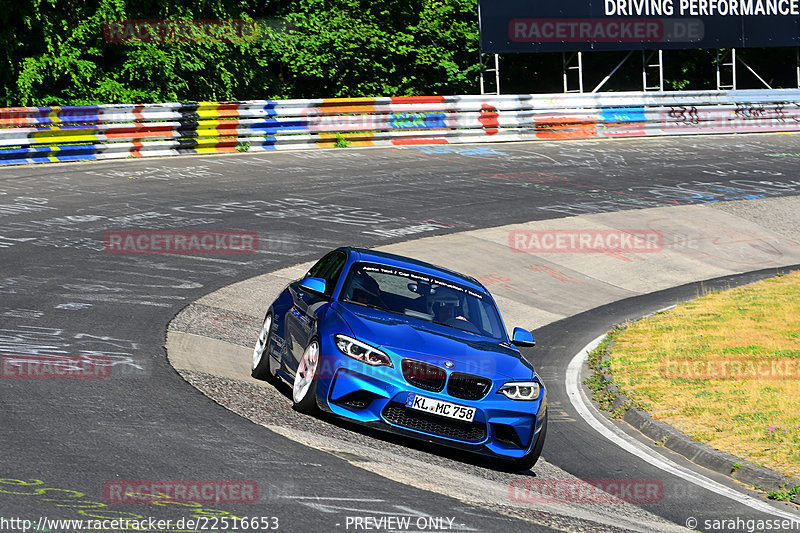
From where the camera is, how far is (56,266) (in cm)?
1502

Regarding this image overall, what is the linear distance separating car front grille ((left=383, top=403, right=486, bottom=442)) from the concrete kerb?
9.67 feet

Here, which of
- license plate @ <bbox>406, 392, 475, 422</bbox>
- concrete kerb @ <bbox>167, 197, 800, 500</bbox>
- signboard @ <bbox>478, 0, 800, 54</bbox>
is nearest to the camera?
license plate @ <bbox>406, 392, 475, 422</bbox>

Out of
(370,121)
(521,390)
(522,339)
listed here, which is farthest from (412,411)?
(370,121)

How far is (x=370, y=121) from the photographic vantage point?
1164 inches

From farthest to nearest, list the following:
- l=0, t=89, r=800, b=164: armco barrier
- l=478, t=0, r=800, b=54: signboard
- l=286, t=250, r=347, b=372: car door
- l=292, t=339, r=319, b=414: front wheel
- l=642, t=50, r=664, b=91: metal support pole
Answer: l=642, t=50, r=664, b=91: metal support pole
l=478, t=0, r=800, b=54: signboard
l=0, t=89, r=800, b=164: armco barrier
l=286, t=250, r=347, b=372: car door
l=292, t=339, r=319, b=414: front wheel

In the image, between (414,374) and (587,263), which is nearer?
(414,374)

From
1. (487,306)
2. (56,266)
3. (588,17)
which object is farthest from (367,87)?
(487,306)

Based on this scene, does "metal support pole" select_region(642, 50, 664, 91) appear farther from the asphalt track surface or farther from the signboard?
the asphalt track surface

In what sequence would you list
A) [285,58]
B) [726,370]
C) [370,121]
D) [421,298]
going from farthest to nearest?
[285,58] → [370,121] → [726,370] → [421,298]

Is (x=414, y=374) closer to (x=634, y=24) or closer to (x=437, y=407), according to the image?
(x=437, y=407)

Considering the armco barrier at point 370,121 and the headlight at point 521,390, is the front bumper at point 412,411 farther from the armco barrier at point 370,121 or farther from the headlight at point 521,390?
the armco barrier at point 370,121

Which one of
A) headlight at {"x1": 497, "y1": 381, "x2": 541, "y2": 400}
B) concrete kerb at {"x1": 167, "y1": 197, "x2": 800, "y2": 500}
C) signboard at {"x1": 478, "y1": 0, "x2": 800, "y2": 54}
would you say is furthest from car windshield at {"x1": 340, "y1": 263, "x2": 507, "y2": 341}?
signboard at {"x1": 478, "y1": 0, "x2": 800, "y2": 54}

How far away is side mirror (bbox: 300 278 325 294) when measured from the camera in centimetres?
935

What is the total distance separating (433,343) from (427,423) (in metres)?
0.70
